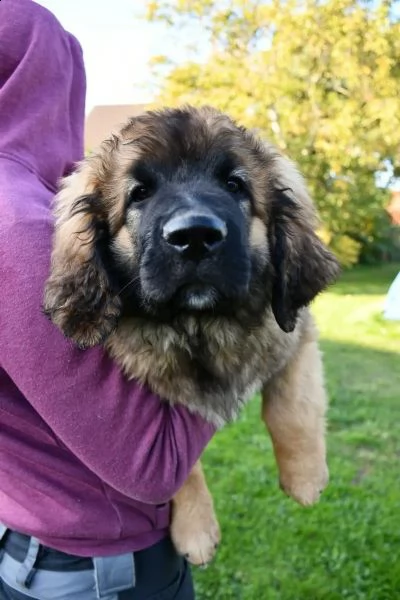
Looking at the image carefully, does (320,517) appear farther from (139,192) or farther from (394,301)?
(139,192)

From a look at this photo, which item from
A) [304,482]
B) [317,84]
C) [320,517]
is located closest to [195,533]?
[304,482]

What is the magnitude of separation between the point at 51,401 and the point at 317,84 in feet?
45.9

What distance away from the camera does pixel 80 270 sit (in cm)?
156

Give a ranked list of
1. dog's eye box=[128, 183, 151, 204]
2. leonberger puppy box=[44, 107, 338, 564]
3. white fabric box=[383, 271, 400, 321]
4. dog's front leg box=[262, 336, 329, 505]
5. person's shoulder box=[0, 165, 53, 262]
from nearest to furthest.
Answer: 1. person's shoulder box=[0, 165, 53, 262]
2. leonberger puppy box=[44, 107, 338, 564]
3. dog's eye box=[128, 183, 151, 204]
4. dog's front leg box=[262, 336, 329, 505]
5. white fabric box=[383, 271, 400, 321]

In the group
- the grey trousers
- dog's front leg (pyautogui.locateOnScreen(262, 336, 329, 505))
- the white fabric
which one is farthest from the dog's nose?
the white fabric

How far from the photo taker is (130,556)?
59.5 inches

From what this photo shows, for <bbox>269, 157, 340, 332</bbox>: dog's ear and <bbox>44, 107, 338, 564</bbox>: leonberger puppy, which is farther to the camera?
<bbox>269, 157, 340, 332</bbox>: dog's ear

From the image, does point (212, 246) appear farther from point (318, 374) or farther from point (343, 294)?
point (343, 294)

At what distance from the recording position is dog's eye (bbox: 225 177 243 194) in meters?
1.70

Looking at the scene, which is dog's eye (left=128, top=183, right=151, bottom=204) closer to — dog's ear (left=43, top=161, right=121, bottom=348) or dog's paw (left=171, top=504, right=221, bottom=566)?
dog's ear (left=43, top=161, right=121, bottom=348)

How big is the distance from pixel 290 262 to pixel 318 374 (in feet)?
1.41

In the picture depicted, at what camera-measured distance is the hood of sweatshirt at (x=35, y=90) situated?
1448 mm

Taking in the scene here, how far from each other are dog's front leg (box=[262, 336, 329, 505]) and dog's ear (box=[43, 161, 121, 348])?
0.56 meters

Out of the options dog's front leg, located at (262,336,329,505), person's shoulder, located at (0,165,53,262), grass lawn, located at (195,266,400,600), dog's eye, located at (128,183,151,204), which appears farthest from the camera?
grass lawn, located at (195,266,400,600)
